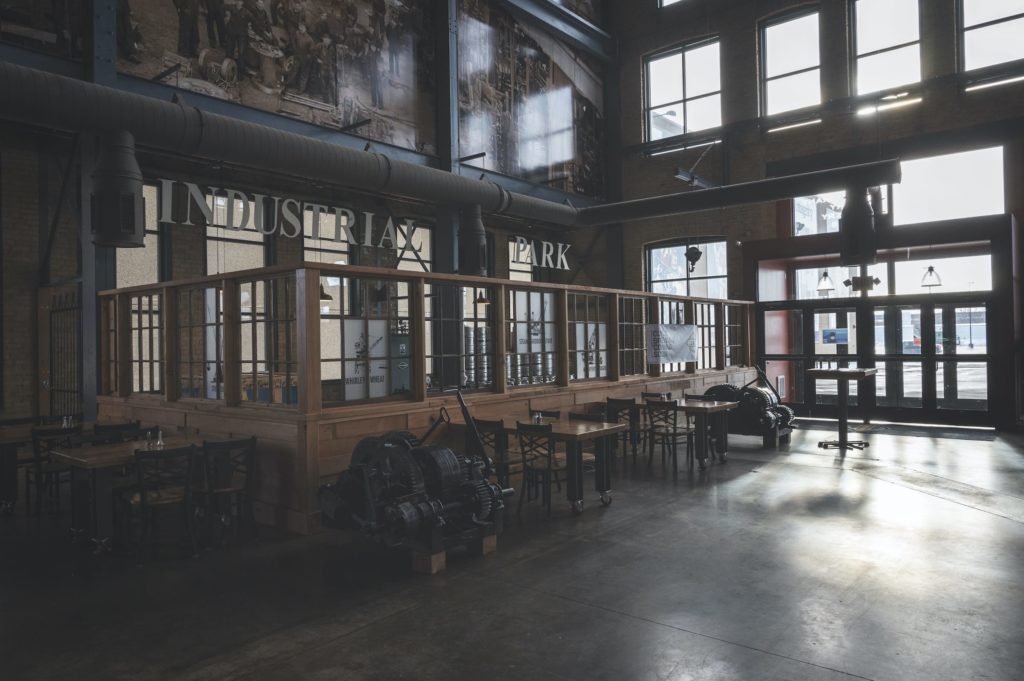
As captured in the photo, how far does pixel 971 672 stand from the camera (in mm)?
3176

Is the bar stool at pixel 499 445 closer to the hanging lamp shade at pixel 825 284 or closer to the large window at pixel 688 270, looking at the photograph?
the hanging lamp shade at pixel 825 284

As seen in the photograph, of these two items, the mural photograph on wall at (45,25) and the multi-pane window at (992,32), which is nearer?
the mural photograph on wall at (45,25)

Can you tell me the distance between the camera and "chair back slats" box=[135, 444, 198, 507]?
4945 millimetres

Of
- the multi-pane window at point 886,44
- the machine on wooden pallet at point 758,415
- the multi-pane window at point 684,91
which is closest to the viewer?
the machine on wooden pallet at point 758,415

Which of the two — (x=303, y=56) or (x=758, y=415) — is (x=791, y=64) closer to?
(x=758, y=415)

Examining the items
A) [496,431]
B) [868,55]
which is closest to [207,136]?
[496,431]

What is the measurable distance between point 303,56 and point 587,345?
670cm

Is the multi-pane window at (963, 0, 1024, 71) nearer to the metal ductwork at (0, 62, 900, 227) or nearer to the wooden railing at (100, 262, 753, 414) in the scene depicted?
the metal ductwork at (0, 62, 900, 227)

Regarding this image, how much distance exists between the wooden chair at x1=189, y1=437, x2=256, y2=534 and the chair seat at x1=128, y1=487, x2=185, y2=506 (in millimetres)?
112

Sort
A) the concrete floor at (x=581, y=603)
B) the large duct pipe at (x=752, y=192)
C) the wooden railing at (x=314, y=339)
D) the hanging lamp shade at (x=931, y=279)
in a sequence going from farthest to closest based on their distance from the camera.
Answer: the hanging lamp shade at (x=931, y=279) → the large duct pipe at (x=752, y=192) → the wooden railing at (x=314, y=339) → the concrete floor at (x=581, y=603)

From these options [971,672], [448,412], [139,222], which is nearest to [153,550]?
[448,412]

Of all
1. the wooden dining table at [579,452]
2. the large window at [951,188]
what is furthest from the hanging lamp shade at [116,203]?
the large window at [951,188]

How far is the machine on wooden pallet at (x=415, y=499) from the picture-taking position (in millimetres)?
4656

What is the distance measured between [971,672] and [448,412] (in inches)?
183
